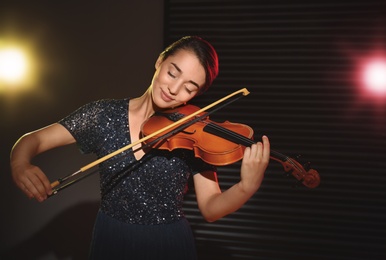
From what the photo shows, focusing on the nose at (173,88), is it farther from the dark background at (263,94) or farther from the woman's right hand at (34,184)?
the dark background at (263,94)

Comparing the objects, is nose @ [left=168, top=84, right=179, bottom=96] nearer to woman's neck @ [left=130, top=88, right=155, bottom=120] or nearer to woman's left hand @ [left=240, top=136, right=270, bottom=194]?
woman's neck @ [left=130, top=88, right=155, bottom=120]

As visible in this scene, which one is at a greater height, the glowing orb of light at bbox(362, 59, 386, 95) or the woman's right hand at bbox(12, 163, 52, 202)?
the glowing orb of light at bbox(362, 59, 386, 95)

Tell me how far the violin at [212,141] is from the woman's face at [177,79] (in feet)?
0.36

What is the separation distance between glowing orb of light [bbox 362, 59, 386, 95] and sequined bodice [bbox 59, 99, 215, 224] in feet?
→ 5.64

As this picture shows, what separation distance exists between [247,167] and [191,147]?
288mm

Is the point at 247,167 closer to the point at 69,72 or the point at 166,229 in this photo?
the point at 166,229

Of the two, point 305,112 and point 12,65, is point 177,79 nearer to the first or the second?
point 305,112

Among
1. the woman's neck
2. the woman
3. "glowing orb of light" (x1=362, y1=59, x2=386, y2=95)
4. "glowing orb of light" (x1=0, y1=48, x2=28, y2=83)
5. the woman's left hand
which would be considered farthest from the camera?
"glowing orb of light" (x1=0, y1=48, x2=28, y2=83)

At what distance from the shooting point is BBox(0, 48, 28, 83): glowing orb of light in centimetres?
329

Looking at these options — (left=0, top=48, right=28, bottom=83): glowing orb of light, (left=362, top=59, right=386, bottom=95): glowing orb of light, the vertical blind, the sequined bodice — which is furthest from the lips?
(left=0, top=48, right=28, bottom=83): glowing orb of light

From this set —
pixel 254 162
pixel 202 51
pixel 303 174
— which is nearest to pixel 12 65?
pixel 202 51

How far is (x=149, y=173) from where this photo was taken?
1723 mm

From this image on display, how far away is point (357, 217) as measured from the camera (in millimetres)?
2889

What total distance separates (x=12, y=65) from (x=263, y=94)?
7.26ft
